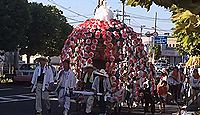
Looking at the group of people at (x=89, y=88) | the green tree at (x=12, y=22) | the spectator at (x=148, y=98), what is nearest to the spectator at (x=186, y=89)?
the group of people at (x=89, y=88)

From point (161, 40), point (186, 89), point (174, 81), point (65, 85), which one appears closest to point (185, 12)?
point (65, 85)

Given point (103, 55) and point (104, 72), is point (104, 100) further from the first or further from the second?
point (103, 55)

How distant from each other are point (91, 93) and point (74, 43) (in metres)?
3.08

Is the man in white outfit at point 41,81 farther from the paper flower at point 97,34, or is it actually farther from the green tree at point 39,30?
the green tree at point 39,30

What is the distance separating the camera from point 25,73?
3338 centimetres

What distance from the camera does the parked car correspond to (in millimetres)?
33188

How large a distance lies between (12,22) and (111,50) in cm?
1747

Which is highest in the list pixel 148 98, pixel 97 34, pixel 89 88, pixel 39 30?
pixel 39 30

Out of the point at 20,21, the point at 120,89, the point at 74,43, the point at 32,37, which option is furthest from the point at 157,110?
the point at 32,37

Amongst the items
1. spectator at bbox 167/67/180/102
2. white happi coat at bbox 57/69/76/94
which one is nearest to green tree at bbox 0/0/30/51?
spectator at bbox 167/67/180/102

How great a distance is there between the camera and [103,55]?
1755 cm

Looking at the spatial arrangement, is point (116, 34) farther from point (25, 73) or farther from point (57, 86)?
point (25, 73)

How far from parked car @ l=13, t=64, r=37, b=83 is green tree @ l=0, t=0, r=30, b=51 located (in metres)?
1.52

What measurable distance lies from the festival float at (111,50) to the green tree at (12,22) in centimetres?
1538
